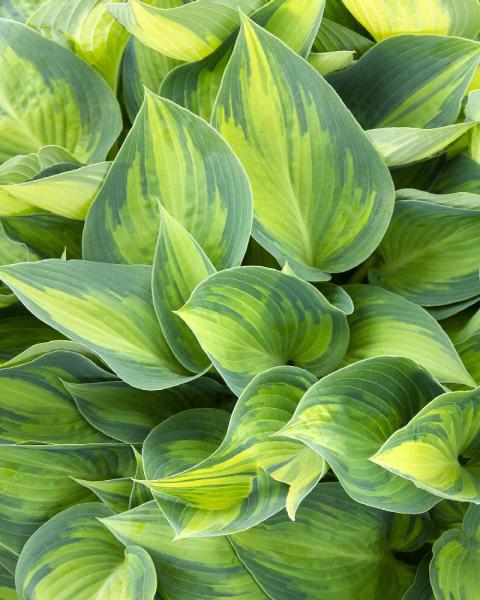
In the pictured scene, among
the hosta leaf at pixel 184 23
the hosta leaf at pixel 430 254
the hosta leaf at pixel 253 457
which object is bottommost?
the hosta leaf at pixel 253 457

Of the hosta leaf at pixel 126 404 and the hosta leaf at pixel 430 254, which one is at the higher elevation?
the hosta leaf at pixel 430 254

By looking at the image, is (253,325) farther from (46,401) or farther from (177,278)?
(46,401)

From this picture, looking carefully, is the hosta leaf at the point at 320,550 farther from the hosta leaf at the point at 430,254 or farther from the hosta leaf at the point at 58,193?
the hosta leaf at the point at 58,193

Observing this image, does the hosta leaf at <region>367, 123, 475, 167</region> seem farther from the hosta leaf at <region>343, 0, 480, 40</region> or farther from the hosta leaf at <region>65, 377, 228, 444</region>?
the hosta leaf at <region>65, 377, 228, 444</region>

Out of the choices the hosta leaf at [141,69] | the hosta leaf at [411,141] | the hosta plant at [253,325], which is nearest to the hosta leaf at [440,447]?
the hosta plant at [253,325]

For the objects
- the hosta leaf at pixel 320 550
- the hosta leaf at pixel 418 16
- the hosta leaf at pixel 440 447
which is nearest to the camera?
the hosta leaf at pixel 440 447

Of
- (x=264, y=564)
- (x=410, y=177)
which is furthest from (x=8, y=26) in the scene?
(x=264, y=564)

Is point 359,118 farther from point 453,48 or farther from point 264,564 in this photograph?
point 264,564
